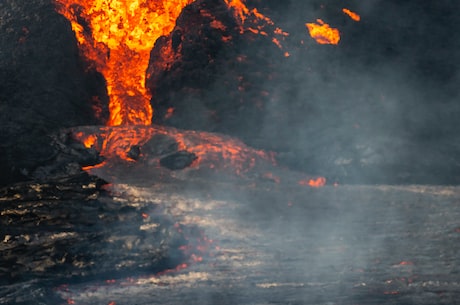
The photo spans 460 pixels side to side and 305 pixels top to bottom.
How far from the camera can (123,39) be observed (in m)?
11.8

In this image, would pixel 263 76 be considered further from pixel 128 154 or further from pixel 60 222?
pixel 60 222

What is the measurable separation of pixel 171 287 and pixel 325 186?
16.2ft

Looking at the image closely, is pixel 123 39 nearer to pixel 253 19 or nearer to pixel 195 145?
pixel 253 19

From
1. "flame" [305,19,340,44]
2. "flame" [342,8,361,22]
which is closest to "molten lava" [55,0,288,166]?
"flame" [305,19,340,44]

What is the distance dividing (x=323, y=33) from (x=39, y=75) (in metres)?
6.19

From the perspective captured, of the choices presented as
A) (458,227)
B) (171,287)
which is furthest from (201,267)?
(458,227)

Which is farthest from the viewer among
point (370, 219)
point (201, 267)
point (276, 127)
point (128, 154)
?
point (276, 127)

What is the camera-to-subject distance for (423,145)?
32.7 feet

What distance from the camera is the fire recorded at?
451 inches

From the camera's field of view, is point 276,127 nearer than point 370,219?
No

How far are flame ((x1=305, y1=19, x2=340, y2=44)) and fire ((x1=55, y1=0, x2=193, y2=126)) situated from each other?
2.89 metres

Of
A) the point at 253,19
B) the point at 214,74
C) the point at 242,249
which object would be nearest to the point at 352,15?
the point at 253,19

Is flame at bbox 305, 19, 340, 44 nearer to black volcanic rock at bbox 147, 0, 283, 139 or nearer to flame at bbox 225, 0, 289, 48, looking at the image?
flame at bbox 225, 0, 289, 48

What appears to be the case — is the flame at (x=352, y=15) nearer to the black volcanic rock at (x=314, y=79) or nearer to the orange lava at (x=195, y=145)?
the black volcanic rock at (x=314, y=79)
